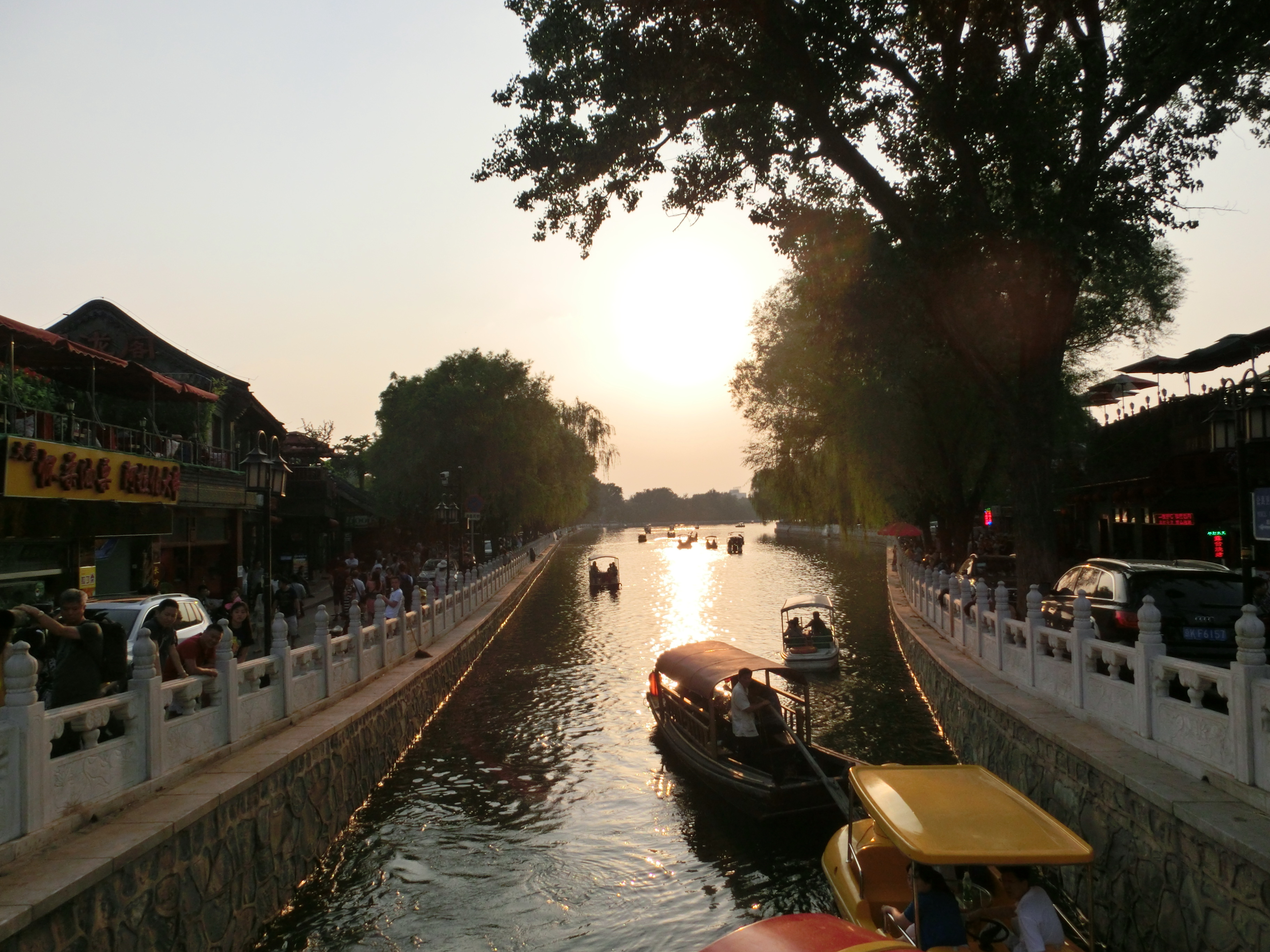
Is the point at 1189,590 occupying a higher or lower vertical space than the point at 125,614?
lower

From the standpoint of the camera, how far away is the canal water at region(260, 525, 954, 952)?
9.31 m

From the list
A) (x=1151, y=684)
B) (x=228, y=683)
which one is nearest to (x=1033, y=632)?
(x=1151, y=684)

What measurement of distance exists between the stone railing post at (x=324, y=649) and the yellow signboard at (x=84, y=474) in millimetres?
5887

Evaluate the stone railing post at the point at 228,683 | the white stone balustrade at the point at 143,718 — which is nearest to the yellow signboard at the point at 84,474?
the white stone balustrade at the point at 143,718

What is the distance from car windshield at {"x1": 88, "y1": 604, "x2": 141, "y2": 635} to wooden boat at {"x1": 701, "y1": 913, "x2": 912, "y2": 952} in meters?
8.99

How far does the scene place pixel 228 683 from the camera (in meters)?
9.74

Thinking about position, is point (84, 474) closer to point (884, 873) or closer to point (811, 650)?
point (884, 873)

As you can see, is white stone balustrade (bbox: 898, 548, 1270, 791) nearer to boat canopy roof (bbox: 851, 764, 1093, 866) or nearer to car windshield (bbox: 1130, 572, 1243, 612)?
car windshield (bbox: 1130, 572, 1243, 612)

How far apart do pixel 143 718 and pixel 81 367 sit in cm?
1146

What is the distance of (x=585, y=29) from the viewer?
46.4 ft

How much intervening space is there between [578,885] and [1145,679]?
247 inches

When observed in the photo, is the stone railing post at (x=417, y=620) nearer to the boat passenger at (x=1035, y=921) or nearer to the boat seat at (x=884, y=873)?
the boat seat at (x=884, y=873)

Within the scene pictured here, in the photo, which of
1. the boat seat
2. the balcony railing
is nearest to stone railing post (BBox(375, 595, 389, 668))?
the balcony railing

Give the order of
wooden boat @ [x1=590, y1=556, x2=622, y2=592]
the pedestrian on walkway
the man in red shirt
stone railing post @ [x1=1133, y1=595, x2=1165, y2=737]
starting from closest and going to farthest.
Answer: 1. stone railing post @ [x1=1133, y1=595, x2=1165, y2=737]
2. the man in red shirt
3. the pedestrian on walkway
4. wooden boat @ [x1=590, y1=556, x2=622, y2=592]
